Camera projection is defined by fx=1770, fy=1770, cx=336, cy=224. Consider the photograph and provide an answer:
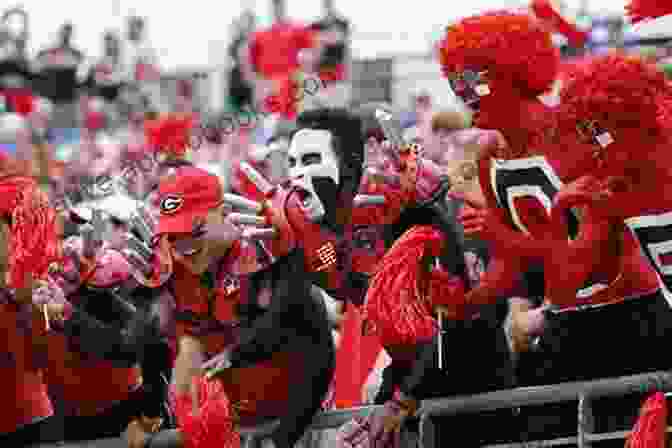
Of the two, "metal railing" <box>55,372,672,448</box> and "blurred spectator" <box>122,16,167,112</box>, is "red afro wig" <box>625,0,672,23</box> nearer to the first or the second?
"metal railing" <box>55,372,672,448</box>

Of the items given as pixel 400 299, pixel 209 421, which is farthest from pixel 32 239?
pixel 400 299

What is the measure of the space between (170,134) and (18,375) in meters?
2.41

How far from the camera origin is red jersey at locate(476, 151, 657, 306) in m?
5.27

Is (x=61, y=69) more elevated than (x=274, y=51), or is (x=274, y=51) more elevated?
(x=274, y=51)

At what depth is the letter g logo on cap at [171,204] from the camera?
A: 5.89 meters

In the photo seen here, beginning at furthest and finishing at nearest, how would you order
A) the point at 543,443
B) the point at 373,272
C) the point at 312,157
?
1. the point at 312,157
2. the point at 373,272
3. the point at 543,443

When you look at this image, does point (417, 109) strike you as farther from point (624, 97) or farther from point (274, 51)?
point (624, 97)

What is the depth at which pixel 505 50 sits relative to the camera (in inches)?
218

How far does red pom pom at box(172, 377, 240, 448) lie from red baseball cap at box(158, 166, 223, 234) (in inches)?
21.6

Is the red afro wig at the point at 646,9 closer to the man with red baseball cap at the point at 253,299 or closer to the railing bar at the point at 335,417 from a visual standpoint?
the man with red baseball cap at the point at 253,299

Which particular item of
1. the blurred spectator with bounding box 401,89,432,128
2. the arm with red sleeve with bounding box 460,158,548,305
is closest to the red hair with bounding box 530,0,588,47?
the arm with red sleeve with bounding box 460,158,548,305

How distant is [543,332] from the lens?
18.3 feet

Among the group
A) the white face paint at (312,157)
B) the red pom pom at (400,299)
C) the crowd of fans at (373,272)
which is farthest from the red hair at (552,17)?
the red pom pom at (400,299)

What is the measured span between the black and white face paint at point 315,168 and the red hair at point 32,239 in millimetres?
854
